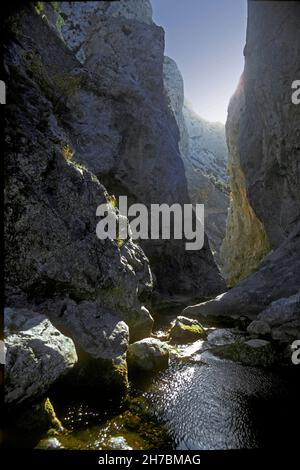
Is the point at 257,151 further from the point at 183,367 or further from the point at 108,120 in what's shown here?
the point at 183,367

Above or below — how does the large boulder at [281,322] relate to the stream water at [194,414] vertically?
above

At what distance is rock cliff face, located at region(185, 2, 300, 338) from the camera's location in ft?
80.0

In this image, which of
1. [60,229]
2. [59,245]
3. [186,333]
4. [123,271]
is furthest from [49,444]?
[186,333]

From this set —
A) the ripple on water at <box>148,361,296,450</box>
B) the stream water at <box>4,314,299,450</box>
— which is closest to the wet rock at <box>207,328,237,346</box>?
the ripple on water at <box>148,361,296,450</box>

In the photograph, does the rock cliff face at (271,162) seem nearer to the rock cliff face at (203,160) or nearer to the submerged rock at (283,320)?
the submerged rock at (283,320)

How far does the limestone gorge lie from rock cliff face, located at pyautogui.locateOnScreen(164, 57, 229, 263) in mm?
44317

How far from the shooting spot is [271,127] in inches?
1319

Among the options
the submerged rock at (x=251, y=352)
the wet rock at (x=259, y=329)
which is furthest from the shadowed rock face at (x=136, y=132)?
the submerged rock at (x=251, y=352)

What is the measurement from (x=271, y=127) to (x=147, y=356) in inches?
1128

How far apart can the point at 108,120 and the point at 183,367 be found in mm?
29906

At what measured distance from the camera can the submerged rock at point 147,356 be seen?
13625mm

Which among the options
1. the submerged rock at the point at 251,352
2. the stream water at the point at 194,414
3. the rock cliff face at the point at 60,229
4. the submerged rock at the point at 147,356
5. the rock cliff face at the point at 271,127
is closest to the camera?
the stream water at the point at 194,414

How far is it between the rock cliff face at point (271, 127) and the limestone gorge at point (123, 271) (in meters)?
0.19

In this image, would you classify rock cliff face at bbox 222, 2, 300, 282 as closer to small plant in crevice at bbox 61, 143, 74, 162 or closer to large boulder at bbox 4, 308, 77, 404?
small plant in crevice at bbox 61, 143, 74, 162
